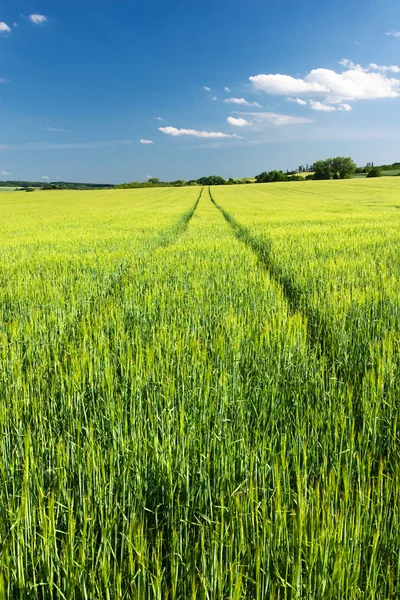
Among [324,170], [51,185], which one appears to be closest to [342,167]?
[324,170]

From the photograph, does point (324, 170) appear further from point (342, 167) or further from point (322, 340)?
point (322, 340)

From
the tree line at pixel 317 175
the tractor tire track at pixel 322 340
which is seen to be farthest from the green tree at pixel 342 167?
the tractor tire track at pixel 322 340

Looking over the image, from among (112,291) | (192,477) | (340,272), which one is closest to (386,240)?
(340,272)

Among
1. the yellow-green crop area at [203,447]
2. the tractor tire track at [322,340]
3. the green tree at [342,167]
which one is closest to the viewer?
the yellow-green crop area at [203,447]

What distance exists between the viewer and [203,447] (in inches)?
69.2

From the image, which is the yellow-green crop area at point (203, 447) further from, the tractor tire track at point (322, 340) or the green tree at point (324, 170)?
the green tree at point (324, 170)

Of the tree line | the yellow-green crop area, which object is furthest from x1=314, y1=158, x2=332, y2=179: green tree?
the yellow-green crop area

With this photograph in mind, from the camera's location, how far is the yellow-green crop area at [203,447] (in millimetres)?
1171

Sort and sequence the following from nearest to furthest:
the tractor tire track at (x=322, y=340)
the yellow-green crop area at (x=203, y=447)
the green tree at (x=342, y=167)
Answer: the yellow-green crop area at (x=203, y=447) → the tractor tire track at (x=322, y=340) → the green tree at (x=342, y=167)

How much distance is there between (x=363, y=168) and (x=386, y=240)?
9656 cm

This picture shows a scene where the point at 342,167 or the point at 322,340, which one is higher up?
the point at 342,167

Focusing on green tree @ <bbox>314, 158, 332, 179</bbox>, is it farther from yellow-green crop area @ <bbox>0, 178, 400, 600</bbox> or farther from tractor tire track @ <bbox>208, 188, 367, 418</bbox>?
yellow-green crop area @ <bbox>0, 178, 400, 600</bbox>

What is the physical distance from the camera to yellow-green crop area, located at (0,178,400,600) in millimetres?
1171

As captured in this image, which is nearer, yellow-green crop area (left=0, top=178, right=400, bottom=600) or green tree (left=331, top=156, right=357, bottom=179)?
yellow-green crop area (left=0, top=178, right=400, bottom=600)
